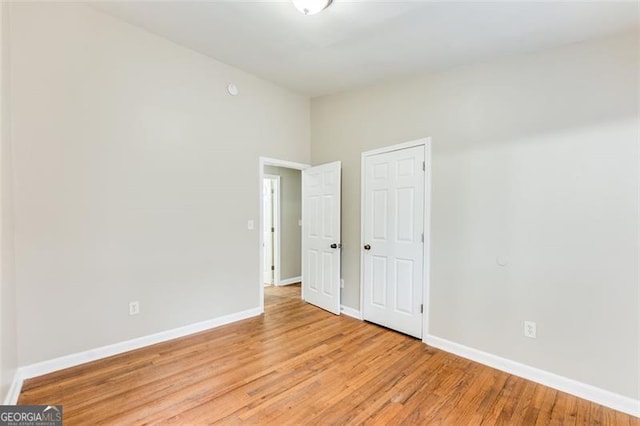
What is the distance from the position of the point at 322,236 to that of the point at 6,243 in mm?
3071

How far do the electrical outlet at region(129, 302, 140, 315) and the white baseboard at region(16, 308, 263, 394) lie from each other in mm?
262

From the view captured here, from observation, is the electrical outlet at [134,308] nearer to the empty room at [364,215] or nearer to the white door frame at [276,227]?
the empty room at [364,215]

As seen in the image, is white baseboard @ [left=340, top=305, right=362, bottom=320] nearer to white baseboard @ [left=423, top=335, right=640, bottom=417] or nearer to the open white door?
the open white door

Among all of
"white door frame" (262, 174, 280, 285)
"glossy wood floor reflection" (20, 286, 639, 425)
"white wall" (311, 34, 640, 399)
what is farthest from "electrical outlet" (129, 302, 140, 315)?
"white wall" (311, 34, 640, 399)

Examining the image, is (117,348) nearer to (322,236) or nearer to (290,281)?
(322,236)

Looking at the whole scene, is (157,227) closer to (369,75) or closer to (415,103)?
(369,75)

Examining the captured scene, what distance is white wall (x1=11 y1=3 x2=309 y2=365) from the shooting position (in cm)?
230

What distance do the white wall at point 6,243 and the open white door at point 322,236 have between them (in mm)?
3031

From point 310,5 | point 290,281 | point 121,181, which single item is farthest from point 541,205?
point 290,281

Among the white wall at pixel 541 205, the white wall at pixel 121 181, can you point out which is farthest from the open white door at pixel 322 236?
the white wall at pixel 541 205

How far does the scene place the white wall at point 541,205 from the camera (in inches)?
85.0

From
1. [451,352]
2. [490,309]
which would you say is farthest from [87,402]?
[490,309]
